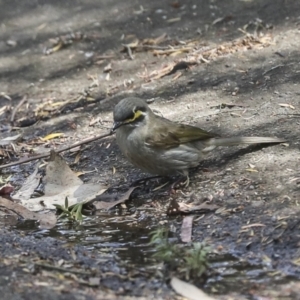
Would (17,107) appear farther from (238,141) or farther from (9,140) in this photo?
(238,141)

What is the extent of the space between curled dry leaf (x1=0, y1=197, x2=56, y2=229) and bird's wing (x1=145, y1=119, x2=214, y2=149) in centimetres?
119

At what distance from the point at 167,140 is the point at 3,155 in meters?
2.28

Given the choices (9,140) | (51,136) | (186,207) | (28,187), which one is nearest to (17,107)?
(9,140)

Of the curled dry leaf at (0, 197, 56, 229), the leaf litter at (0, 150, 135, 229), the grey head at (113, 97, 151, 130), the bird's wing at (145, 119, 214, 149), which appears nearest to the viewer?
the curled dry leaf at (0, 197, 56, 229)

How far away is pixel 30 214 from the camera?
6422mm

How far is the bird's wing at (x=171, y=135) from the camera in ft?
22.2

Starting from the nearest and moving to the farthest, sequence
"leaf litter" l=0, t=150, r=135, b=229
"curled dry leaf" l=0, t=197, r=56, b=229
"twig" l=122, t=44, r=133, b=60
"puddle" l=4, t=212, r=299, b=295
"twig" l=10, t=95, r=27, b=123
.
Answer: "puddle" l=4, t=212, r=299, b=295 < "curled dry leaf" l=0, t=197, r=56, b=229 < "leaf litter" l=0, t=150, r=135, b=229 < "twig" l=10, t=95, r=27, b=123 < "twig" l=122, t=44, r=133, b=60

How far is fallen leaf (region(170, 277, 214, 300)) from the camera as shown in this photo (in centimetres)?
461

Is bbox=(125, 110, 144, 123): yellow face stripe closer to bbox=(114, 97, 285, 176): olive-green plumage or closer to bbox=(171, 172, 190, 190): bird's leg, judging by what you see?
bbox=(114, 97, 285, 176): olive-green plumage

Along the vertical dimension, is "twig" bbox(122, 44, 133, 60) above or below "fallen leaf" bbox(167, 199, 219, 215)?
below

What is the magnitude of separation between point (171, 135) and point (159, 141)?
170mm

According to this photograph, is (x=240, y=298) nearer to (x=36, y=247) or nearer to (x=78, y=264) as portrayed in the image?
(x=78, y=264)

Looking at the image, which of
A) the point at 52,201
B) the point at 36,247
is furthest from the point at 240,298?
the point at 52,201

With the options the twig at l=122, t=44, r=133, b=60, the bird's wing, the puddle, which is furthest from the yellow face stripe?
the twig at l=122, t=44, r=133, b=60
